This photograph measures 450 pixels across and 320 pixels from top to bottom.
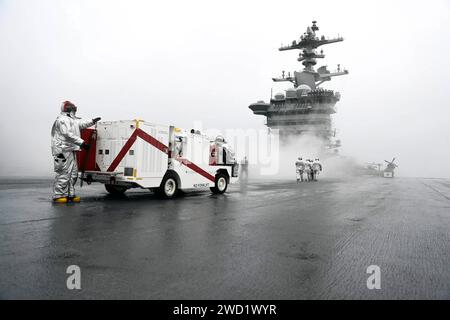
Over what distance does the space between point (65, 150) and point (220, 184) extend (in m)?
6.14

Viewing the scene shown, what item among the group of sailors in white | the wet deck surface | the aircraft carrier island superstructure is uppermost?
the aircraft carrier island superstructure

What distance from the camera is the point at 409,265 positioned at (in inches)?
147

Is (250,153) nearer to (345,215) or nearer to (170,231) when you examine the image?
(345,215)

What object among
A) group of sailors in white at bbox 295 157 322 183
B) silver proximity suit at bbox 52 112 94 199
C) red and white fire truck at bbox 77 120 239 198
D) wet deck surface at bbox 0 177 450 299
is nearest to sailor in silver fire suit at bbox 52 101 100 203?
silver proximity suit at bbox 52 112 94 199

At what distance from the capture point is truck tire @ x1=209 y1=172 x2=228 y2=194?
1296 cm

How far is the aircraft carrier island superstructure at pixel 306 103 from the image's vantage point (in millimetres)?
58781

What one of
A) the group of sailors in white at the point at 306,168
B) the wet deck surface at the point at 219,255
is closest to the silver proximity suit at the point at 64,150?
the wet deck surface at the point at 219,255

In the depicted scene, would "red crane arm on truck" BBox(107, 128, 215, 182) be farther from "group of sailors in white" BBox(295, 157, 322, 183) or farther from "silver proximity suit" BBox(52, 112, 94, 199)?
"group of sailors in white" BBox(295, 157, 322, 183)

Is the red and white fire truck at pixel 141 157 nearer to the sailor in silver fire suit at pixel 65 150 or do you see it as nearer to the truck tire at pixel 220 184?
the sailor in silver fire suit at pixel 65 150

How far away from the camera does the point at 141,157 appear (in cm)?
971

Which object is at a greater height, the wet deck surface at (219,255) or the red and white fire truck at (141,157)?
the red and white fire truck at (141,157)

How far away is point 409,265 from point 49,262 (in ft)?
13.5

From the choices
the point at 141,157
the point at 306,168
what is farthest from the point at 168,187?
the point at 306,168
